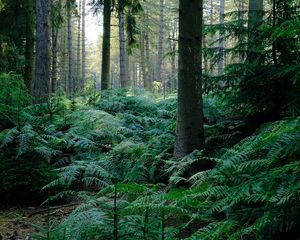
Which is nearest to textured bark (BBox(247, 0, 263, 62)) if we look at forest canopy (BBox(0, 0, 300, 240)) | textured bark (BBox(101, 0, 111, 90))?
forest canopy (BBox(0, 0, 300, 240))

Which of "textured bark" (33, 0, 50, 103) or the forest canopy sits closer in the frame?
the forest canopy

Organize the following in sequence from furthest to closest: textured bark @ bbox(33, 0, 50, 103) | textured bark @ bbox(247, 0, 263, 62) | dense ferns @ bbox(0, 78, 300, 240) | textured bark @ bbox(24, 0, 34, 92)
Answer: textured bark @ bbox(24, 0, 34, 92), textured bark @ bbox(33, 0, 50, 103), textured bark @ bbox(247, 0, 263, 62), dense ferns @ bbox(0, 78, 300, 240)

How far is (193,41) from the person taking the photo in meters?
5.06

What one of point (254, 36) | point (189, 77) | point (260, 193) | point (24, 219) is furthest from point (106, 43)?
point (260, 193)

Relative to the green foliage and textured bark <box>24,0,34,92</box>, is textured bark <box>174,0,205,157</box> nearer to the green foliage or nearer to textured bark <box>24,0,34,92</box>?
the green foliage

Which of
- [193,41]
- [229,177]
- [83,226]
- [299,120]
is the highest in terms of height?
[193,41]

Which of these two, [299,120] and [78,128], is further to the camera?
[78,128]

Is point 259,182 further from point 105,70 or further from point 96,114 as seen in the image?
point 105,70

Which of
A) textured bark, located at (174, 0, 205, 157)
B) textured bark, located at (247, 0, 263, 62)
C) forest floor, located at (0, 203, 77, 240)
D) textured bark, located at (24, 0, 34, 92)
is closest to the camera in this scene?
forest floor, located at (0, 203, 77, 240)

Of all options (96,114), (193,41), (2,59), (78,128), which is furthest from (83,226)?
(2,59)

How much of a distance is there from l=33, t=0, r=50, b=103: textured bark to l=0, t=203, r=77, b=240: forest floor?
4804 mm

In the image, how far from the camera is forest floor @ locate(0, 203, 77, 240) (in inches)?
157

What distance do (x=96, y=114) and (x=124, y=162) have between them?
205cm

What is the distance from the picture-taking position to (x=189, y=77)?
509cm
